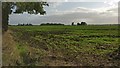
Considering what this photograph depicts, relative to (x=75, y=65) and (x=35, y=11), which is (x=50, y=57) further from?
(x=35, y=11)

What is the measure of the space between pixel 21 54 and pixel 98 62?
164 inches

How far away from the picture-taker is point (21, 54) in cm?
1450

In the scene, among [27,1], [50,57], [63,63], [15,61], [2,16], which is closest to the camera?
[15,61]

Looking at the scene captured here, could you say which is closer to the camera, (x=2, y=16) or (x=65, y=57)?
(x=65, y=57)

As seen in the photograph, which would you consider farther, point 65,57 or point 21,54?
point 65,57

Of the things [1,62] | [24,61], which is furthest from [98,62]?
[1,62]

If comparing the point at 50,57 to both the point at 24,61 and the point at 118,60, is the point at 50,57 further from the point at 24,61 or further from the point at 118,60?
the point at 118,60

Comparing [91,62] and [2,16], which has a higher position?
[2,16]

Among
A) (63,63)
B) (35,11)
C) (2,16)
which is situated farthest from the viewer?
(35,11)

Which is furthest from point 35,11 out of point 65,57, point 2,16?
point 65,57

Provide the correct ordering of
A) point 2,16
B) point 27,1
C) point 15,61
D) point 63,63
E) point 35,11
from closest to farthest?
point 15,61 → point 63,63 → point 27,1 → point 2,16 → point 35,11

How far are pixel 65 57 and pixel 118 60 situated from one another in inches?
119

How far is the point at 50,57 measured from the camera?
Answer: 15.1 m

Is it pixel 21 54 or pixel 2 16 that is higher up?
pixel 2 16
